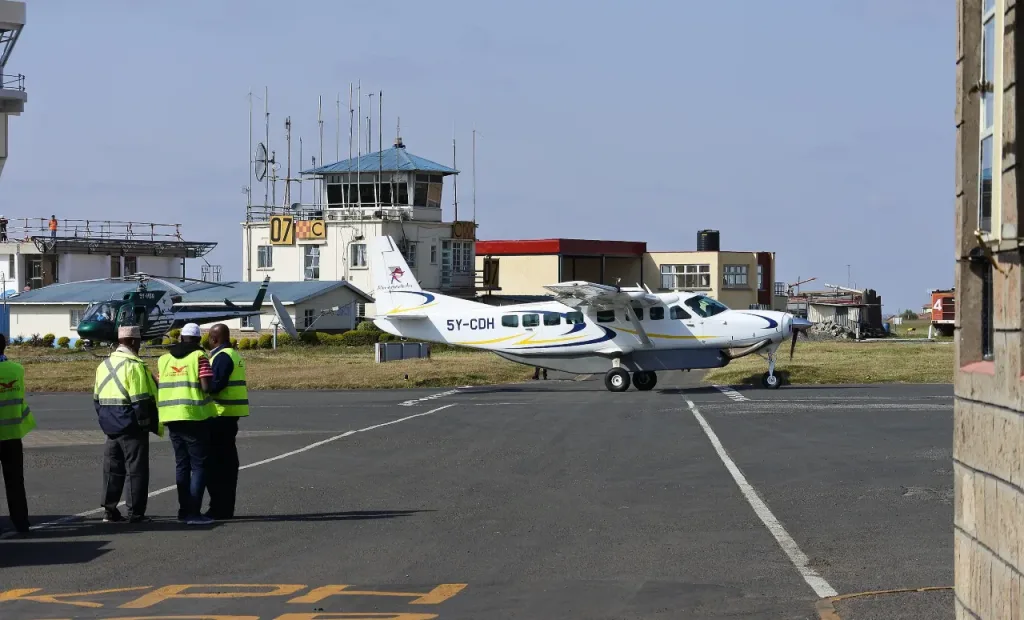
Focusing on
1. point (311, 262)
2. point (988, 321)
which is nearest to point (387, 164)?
point (311, 262)

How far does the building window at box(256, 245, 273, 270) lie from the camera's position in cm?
7394

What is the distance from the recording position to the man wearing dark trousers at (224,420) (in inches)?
501

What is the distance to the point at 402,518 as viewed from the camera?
1261 centimetres

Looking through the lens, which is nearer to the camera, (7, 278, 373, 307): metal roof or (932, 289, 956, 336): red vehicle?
(7, 278, 373, 307): metal roof

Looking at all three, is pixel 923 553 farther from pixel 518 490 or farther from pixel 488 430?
pixel 488 430

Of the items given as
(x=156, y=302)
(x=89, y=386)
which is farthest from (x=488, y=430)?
(x=156, y=302)

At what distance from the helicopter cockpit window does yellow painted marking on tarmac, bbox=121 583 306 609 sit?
39185 millimetres

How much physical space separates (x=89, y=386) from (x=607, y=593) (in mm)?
32693

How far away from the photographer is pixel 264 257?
74312mm

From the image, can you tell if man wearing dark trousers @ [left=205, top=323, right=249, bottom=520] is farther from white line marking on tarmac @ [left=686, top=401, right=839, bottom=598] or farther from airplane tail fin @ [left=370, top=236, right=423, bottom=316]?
airplane tail fin @ [left=370, top=236, right=423, bottom=316]

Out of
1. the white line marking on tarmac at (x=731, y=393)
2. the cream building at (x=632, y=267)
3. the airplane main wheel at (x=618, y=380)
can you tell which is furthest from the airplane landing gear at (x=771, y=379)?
the cream building at (x=632, y=267)

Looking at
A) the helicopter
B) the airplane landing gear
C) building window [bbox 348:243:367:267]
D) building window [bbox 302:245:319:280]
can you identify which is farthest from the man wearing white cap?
building window [bbox 302:245:319:280]

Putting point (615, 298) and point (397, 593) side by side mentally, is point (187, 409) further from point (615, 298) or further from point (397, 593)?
point (615, 298)

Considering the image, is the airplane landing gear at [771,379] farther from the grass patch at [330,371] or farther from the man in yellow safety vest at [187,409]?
the man in yellow safety vest at [187,409]
